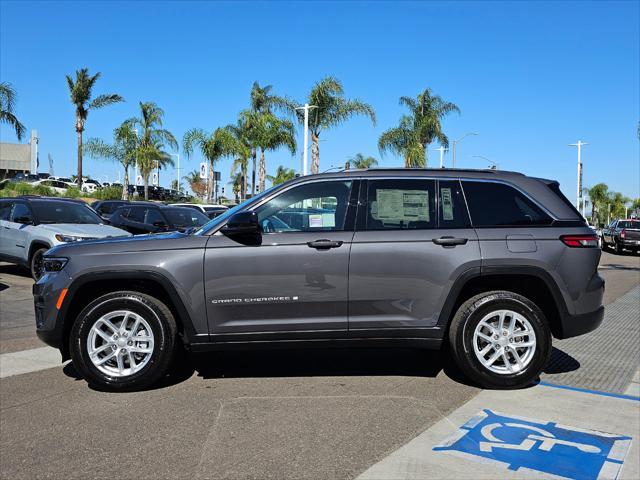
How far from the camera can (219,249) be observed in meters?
4.93

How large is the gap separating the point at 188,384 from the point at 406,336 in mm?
1931

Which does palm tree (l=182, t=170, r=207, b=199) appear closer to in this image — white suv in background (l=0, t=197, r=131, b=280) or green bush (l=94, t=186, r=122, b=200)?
green bush (l=94, t=186, r=122, b=200)

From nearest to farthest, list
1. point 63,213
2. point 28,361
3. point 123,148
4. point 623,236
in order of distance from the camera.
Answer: point 28,361 → point 63,213 → point 623,236 → point 123,148

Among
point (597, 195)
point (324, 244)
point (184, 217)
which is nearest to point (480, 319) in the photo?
point (324, 244)

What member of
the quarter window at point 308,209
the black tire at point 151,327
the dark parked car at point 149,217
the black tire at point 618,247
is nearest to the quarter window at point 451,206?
the quarter window at point 308,209

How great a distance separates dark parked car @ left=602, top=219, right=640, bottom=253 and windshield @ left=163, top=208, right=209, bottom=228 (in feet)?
65.6

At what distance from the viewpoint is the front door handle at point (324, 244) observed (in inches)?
193

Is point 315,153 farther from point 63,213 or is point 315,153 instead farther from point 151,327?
point 151,327

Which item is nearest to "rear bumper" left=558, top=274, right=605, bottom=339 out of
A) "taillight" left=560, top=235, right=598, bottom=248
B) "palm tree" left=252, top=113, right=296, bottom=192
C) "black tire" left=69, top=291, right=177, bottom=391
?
"taillight" left=560, top=235, right=598, bottom=248

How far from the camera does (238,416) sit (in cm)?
440

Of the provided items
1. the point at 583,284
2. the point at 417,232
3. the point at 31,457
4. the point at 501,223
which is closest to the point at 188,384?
the point at 31,457

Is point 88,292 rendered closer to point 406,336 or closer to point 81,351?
point 81,351

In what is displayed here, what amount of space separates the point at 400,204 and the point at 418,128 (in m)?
37.3

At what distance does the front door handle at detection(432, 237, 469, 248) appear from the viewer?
500 cm
